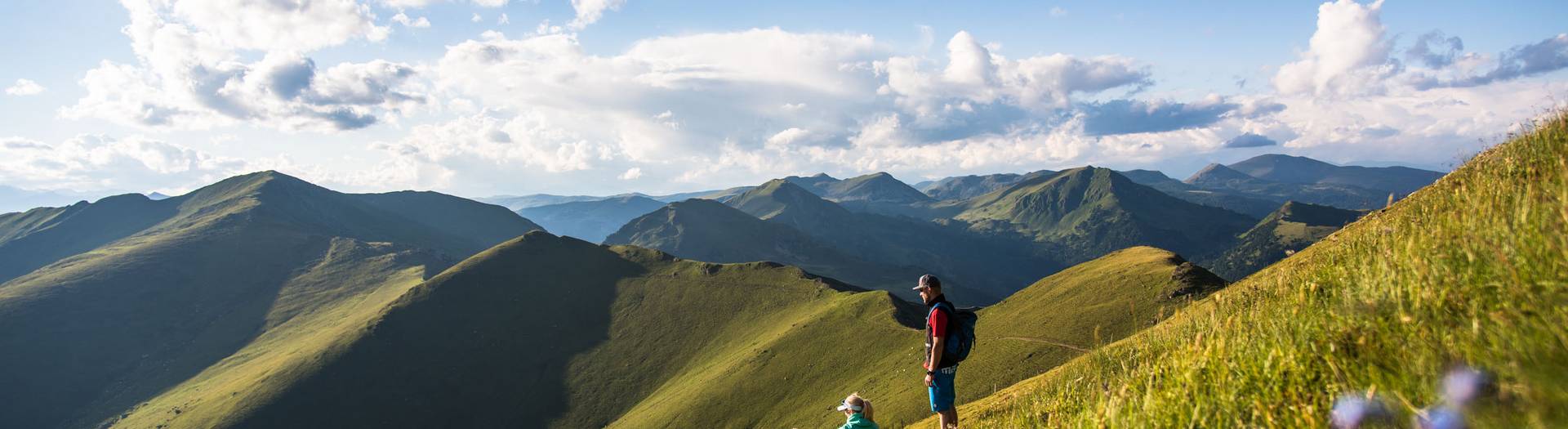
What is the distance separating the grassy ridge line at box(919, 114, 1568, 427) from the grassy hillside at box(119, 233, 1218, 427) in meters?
56.0

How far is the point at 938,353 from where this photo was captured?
13359 mm

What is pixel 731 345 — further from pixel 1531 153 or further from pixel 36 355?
pixel 36 355

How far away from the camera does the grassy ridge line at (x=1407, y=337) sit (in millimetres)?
3656

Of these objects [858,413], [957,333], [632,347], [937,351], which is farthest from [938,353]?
[632,347]

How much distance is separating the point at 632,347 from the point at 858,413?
125 metres

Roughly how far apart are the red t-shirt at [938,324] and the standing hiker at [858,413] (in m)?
1.93

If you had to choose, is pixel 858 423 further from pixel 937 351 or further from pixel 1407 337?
pixel 1407 337

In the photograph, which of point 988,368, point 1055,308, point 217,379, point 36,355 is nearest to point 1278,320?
point 988,368

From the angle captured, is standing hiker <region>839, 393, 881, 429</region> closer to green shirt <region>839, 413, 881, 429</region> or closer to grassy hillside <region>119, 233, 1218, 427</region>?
green shirt <region>839, 413, 881, 429</region>

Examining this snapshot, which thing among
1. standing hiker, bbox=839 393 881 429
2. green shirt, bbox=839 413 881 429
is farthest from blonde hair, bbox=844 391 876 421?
green shirt, bbox=839 413 881 429

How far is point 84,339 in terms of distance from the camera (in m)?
190

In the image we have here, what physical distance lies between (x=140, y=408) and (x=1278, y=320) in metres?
209

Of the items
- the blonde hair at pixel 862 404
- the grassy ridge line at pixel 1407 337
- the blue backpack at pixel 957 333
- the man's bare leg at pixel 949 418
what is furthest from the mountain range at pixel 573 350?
the grassy ridge line at pixel 1407 337

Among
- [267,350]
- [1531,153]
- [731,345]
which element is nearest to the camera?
[1531,153]
